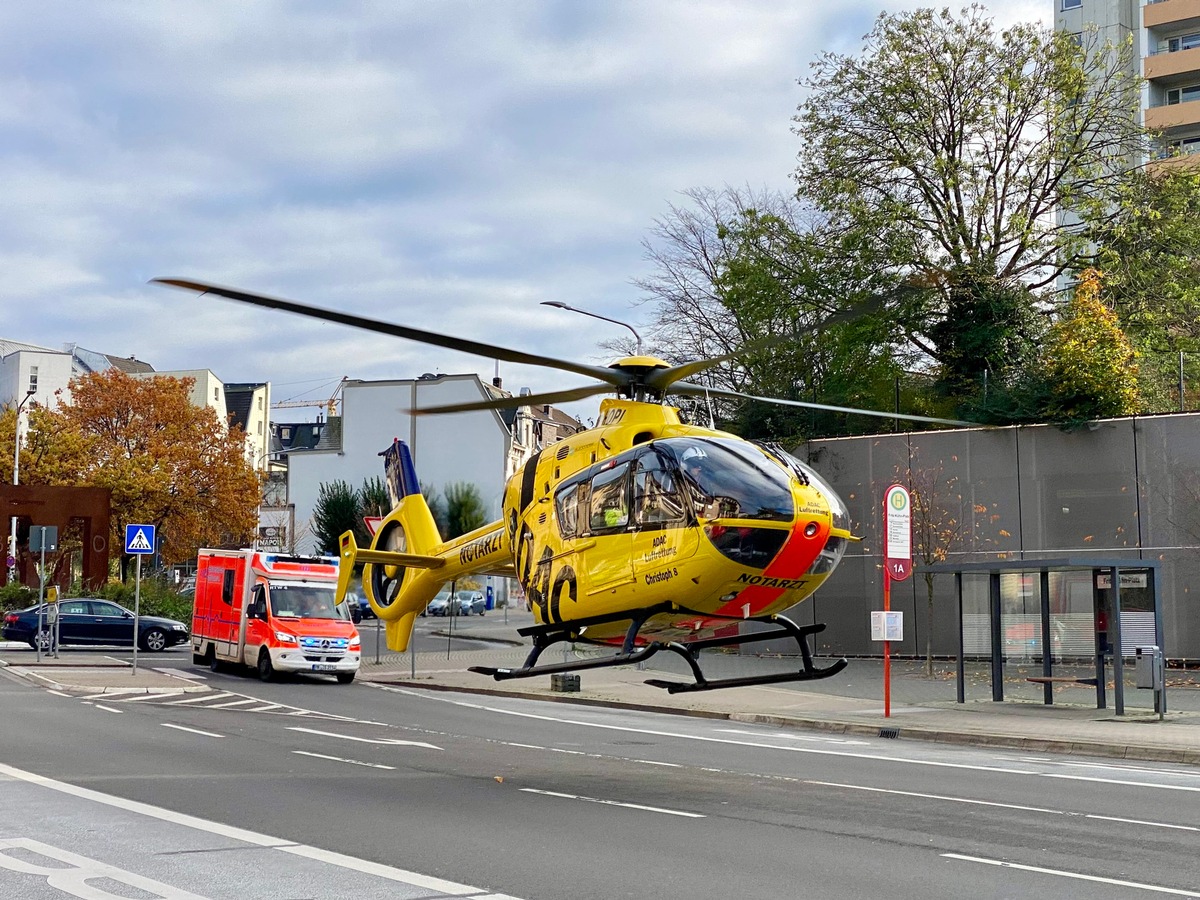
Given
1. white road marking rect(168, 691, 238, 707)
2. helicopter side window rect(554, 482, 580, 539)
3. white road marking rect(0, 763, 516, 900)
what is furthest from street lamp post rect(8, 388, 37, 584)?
helicopter side window rect(554, 482, 580, 539)

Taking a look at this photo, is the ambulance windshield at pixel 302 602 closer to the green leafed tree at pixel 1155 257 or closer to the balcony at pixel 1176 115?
the green leafed tree at pixel 1155 257

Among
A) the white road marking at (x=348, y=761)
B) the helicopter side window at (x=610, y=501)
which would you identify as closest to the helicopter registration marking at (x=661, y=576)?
the helicopter side window at (x=610, y=501)

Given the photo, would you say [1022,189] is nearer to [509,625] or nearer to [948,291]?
[948,291]

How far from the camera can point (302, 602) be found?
1047 inches

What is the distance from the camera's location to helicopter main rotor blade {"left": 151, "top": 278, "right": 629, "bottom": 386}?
9.91 metres

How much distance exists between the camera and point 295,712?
20578 millimetres

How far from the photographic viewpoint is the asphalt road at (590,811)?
783cm

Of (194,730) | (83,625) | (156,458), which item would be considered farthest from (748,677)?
(156,458)

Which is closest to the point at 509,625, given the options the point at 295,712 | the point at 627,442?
the point at 295,712

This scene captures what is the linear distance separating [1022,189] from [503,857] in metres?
30.6

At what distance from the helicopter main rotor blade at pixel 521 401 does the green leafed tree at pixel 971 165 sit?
22251 mm

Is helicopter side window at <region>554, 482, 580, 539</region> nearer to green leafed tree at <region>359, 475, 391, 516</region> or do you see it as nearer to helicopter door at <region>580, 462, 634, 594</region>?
helicopter door at <region>580, 462, 634, 594</region>

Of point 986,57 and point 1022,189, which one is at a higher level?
point 986,57

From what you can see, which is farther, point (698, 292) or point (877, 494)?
point (698, 292)
